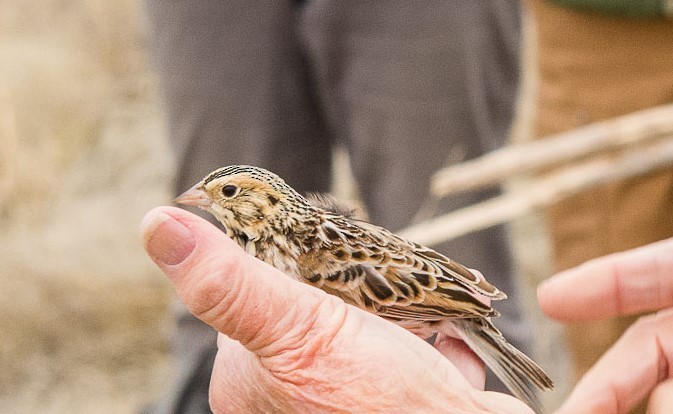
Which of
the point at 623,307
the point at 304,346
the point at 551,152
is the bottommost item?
the point at 304,346

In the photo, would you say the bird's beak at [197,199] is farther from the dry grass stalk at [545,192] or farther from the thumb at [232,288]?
the dry grass stalk at [545,192]

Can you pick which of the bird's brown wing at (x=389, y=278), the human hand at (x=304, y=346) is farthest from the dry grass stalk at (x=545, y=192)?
the bird's brown wing at (x=389, y=278)

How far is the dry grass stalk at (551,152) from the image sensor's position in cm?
176

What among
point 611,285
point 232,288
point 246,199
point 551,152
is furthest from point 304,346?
point 551,152

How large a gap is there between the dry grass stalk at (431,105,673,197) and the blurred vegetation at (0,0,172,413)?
59 cm

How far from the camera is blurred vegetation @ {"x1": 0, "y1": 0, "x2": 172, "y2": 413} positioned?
2.30 m

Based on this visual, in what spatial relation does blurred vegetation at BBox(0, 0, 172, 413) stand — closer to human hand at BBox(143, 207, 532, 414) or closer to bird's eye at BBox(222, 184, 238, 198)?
human hand at BBox(143, 207, 532, 414)

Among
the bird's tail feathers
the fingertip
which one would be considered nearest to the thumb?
the fingertip

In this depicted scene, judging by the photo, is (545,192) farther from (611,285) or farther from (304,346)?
(304,346)

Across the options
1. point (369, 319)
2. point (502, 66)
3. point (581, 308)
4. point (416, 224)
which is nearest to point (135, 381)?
point (416, 224)

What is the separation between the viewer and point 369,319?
96 centimetres

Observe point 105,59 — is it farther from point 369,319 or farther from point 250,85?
point 369,319

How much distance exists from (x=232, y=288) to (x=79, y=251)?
1415 mm

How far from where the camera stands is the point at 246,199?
0.86 metres
